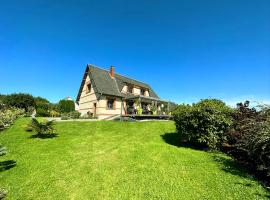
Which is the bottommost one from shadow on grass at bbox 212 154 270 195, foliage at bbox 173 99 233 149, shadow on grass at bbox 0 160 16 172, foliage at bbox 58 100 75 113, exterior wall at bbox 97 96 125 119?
shadow on grass at bbox 212 154 270 195

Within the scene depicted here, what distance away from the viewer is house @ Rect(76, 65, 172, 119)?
25.4 m

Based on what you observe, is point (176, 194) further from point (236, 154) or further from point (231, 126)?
point (231, 126)

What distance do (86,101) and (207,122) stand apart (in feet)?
75.7

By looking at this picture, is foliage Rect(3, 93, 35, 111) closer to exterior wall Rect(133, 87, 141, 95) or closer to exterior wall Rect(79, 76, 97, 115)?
exterior wall Rect(79, 76, 97, 115)

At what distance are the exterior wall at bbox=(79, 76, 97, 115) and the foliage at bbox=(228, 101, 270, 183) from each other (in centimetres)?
2080

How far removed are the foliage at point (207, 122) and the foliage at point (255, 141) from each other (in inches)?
18.3

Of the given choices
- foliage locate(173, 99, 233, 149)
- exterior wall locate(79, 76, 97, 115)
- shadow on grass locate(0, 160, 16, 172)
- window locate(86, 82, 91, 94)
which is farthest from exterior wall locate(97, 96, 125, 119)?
shadow on grass locate(0, 160, 16, 172)

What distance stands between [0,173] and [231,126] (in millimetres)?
9829

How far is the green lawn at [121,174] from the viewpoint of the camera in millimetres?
4945

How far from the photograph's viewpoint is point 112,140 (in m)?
10.7

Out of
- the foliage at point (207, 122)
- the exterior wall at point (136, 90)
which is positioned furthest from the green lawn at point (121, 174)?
the exterior wall at point (136, 90)

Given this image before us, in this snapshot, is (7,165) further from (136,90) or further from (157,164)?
(136,90)

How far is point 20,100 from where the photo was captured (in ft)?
105

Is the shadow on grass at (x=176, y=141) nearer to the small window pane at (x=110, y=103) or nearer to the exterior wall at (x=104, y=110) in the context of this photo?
the exterior wall at (x=104, y=110)
